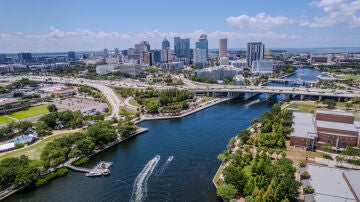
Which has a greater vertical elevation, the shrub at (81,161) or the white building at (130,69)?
the white building at (130,69)

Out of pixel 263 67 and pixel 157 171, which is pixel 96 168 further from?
pixel 263 67

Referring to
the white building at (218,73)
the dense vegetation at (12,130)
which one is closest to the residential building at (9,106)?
the dense vegetation at (12,130)

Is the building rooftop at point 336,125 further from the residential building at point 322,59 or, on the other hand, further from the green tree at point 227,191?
the residential building at point 322,59

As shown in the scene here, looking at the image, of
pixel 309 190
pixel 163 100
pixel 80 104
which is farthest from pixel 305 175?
pixel 80 104

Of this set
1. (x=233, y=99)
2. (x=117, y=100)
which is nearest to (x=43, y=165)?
(x=117, y=100)

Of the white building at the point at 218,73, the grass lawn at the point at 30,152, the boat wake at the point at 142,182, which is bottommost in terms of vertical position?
the boat wake at the point at 142,182

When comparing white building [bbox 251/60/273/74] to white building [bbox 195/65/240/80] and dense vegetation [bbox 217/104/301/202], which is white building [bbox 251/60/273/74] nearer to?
white building [bbox 195/65/240/80]

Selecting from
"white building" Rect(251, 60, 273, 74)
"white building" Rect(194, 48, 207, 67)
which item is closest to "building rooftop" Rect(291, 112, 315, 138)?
"white building" Rect(251, 60, 273, 74)
